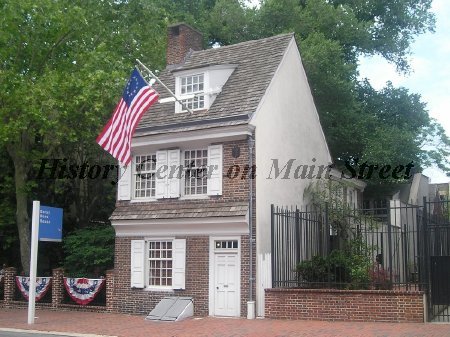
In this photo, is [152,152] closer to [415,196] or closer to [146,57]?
[146,57]

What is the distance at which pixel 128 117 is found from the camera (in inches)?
716

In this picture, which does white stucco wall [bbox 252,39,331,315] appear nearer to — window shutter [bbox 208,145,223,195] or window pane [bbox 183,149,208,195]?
window shutter [bbox 208,145,223,195]

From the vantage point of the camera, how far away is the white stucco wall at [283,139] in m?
18.6

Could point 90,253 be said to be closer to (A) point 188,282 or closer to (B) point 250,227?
(A) point 188,282

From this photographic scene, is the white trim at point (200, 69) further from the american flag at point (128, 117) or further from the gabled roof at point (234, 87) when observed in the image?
the american flag at point (128, 117)

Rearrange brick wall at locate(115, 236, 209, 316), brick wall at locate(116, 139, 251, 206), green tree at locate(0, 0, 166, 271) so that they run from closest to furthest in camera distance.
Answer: brick wall at locate(116, 139, 251, 206) < brick wall at locate(115, 236, 209, 316) < green tree at locate(0, 0, 166, 271)

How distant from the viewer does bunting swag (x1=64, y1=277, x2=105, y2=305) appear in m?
20.8

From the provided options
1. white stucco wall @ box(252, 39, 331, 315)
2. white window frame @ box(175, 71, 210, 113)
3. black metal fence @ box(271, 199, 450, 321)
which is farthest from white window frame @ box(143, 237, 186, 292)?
white window frame @ box(175, 71, 210, 113)

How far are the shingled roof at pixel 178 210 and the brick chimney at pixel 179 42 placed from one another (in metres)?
6.91

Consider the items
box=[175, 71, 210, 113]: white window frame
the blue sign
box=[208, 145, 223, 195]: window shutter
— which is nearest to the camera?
the blue sign

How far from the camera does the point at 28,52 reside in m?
23.6

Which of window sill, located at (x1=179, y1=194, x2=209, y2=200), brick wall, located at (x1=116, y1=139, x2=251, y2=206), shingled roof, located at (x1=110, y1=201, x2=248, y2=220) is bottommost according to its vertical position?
shingled roof, located at (x1=110, y1=201, x2=248, y2=220)

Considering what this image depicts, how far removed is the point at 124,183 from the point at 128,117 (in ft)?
11.7

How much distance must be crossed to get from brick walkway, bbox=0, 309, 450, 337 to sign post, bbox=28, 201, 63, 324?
2.50ft
